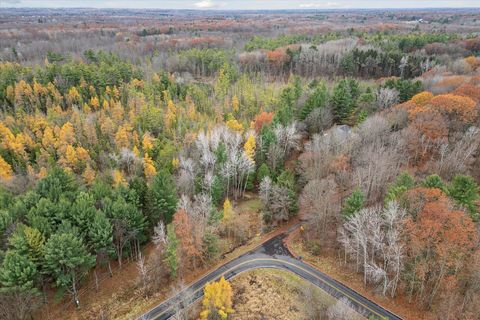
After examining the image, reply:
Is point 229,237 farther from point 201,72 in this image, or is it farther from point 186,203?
point 201,72

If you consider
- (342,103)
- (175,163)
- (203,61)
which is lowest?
(175,163)

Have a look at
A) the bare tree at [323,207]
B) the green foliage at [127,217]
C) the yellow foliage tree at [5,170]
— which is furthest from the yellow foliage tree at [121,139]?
the bare tree at [323,207]

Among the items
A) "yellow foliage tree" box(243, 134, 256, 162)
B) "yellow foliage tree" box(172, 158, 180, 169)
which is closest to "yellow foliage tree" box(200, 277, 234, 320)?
"yellow foliage tree" box(172, 158, 180, 169)

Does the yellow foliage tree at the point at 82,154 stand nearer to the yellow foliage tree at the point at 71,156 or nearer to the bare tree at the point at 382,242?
the yellow foliage tree at the point at 71,156

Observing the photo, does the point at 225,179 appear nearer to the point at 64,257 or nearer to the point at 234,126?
the point at 234,126

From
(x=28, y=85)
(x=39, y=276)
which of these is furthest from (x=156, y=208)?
(x=28, y=85)

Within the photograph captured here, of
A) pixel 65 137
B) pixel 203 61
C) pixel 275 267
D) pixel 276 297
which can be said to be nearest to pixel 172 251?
pixel 276 297

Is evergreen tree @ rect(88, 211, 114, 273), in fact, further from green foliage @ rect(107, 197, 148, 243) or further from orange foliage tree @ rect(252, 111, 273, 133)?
orange foliage tree @ rect(252, 111, 273, 133)
